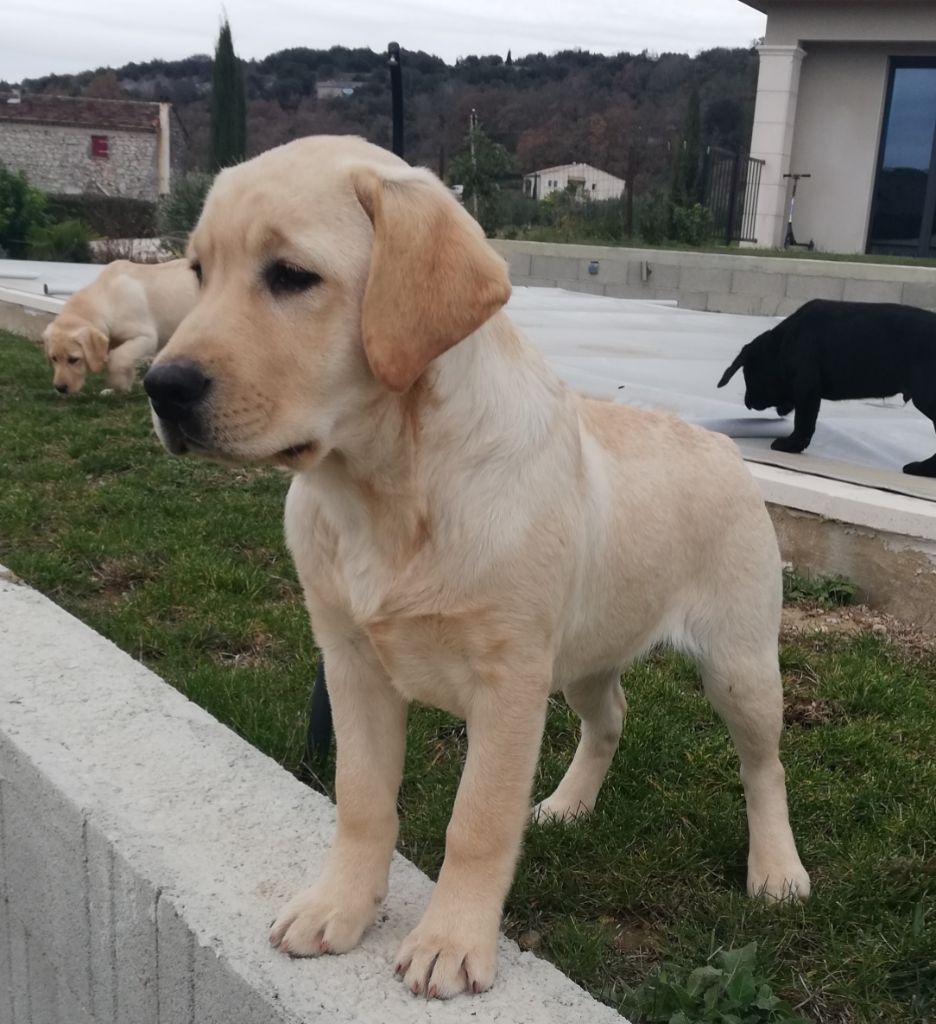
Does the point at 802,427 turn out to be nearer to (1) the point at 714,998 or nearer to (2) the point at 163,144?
(1) the point at 714,998

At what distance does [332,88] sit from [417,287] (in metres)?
28.7

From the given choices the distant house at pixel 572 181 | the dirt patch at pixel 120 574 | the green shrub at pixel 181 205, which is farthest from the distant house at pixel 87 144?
the dirt patch at pixel 120 574

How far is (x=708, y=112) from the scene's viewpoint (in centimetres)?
2647

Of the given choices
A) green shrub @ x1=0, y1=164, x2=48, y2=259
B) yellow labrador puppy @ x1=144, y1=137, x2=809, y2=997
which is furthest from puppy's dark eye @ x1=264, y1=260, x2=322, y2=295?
green shrub @ x1=0, y1=164, x2=48, y2=259

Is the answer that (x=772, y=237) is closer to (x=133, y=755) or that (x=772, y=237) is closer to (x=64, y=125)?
(x=133, y=755)

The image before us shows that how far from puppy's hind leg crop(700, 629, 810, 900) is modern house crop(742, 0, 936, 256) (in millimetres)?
15030

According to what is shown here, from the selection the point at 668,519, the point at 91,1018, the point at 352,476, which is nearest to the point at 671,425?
the point at 668,519

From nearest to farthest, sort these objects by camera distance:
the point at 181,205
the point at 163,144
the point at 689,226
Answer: the point at 689,226 → the point at 181,205 → the point at 163,144

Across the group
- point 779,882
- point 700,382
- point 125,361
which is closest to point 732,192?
point 125,361

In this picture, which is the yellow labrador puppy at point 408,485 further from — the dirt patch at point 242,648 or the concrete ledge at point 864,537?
the concrete ledge at point 864,537

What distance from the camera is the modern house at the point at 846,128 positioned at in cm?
1587

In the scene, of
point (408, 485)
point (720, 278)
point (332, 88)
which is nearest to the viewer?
point (408, 485)

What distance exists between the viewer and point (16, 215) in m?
20.3

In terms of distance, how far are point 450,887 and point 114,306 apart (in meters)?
7.84
